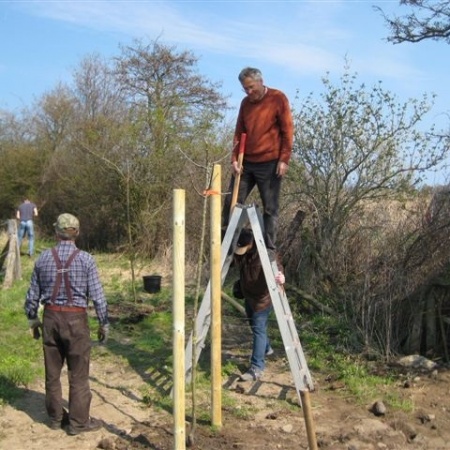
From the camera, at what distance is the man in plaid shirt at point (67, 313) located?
5.16 meters

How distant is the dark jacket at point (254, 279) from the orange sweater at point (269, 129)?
95 cm

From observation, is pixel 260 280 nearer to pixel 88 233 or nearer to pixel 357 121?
pixel 357 121

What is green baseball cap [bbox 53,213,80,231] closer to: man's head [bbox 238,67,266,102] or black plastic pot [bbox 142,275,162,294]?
man's head [bbox 238,67,266,102]

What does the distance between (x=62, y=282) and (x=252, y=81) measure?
266cm

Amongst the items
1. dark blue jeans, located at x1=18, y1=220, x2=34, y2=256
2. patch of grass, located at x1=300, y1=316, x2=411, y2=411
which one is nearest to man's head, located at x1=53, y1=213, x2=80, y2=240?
patch of grass, located at x1=300, y1=316, x2=411, y2=411

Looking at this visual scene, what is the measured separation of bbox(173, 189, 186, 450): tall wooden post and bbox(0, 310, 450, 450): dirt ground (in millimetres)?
444

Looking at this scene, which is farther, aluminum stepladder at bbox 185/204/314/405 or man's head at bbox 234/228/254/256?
man's head at bbox 234/228/254/256

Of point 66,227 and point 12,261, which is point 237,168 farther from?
point 12,261

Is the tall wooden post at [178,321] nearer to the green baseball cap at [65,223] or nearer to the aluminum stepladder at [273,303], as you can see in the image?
the aluminum stepladder at [273,303]

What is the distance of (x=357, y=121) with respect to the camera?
34.2ft

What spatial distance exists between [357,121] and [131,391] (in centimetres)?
632

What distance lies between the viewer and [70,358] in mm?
5266

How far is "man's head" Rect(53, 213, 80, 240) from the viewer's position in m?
5.18

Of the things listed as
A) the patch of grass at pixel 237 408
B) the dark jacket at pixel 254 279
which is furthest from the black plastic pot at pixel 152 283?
the patch of grass at pixel 237 408
